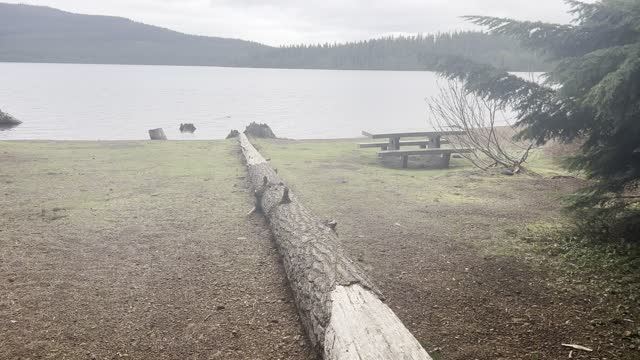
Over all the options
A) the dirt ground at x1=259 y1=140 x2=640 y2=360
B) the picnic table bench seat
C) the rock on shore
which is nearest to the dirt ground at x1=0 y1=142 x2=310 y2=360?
the dirt ground at x1=259 y1=140 x2=640 y2=360

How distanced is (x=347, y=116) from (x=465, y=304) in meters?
38.2

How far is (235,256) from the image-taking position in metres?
6.25

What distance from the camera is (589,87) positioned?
4.96 meters

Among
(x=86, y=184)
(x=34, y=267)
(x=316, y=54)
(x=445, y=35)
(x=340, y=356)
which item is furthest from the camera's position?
(x=316, y=54)

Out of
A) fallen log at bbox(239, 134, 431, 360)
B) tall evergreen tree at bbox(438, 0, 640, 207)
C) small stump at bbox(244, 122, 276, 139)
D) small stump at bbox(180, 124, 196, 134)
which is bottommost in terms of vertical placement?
small stump at bbox(180, 124, 196, 134)

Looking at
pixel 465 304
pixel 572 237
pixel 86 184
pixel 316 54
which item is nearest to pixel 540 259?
pixel 572 237

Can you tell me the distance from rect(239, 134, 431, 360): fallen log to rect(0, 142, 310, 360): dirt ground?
0.26m

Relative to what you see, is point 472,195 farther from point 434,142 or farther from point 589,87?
point 434,142

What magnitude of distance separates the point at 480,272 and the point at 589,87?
91.6 inches

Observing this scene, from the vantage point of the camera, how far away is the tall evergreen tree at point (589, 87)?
448 centimetres

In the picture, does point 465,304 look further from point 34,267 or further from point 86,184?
point 86,184

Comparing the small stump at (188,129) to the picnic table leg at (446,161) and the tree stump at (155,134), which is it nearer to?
the tree stump at (155,134)

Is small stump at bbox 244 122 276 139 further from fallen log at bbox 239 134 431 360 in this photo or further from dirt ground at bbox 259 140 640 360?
fallen log at bbox 239 134 431 360

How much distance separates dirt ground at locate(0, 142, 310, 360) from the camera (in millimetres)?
4094
